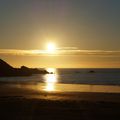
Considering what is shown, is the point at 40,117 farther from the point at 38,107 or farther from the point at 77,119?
the point at 38,107

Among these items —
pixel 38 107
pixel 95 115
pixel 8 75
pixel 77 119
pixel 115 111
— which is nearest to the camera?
pixel 77 119

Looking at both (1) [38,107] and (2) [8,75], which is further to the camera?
(2) [8,75]

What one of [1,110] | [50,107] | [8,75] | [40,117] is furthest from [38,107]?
[8,75]

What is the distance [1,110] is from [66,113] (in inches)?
148

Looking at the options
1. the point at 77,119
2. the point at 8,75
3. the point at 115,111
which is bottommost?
the point at 77,119

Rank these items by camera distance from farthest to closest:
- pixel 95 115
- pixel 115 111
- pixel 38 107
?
1. pixel 38 107
2. pixel 115 111
3. pixel 95 115

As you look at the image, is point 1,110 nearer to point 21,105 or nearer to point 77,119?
point 21,105

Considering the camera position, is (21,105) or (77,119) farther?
(21,105)

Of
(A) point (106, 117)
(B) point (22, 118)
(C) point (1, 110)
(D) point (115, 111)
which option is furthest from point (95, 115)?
(C) point (1, 110)

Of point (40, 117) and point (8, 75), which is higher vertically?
point (8, 75)

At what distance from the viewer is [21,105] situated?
81.0ft

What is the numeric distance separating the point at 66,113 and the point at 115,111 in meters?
2.90

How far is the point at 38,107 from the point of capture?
23.5 m

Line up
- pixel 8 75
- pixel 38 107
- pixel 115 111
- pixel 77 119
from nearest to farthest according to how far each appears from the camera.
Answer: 1. pixel 77 119
2. pixel 115 111
3. pixel 38 107
4. pixel 8 75
